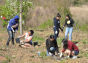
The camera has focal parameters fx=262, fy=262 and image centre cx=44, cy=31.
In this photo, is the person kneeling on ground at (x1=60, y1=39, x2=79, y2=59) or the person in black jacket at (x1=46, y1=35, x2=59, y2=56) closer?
the person kneeling on ground at (x1=60, y1=39, x2=79, y2=59)

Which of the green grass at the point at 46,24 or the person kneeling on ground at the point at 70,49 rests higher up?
the person kneeling on ground at the point at 70,49

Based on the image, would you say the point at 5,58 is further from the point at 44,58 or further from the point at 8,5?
the point at 8,5

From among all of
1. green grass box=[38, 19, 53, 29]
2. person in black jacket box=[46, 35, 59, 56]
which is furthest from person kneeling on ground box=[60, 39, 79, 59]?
green grass box=[38, 19, 53, 29]

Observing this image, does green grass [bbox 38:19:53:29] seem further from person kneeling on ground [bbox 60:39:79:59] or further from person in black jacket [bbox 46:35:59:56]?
person kneeling on ground [bbox 60:39:79:59]

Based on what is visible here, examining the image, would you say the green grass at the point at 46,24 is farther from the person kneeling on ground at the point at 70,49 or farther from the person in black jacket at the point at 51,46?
the person kneeling on ground at the point at 70,49

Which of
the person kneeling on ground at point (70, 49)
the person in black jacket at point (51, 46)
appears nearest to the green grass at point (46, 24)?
the person in black jacket at point (51, 46)

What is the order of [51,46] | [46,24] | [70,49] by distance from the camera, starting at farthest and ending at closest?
[46,24] → [51,46] → [70,49]

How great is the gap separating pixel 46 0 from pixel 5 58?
2338 cm

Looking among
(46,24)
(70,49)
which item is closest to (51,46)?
(70,49)

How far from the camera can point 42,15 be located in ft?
87.3

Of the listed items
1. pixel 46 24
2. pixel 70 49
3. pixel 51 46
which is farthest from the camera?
pixel 46 24

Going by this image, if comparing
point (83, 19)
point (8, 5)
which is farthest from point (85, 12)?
point (8, 5)

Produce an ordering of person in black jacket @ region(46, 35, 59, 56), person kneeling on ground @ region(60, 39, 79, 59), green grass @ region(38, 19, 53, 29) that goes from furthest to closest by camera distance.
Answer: green grass @ region(38, 19, 53, 29)
person in black jacket @ region(46, 35, 59, 56)
person kneeling on ground @ region(60, 39, 79, 59)

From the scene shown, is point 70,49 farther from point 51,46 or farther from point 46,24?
point 46,24
